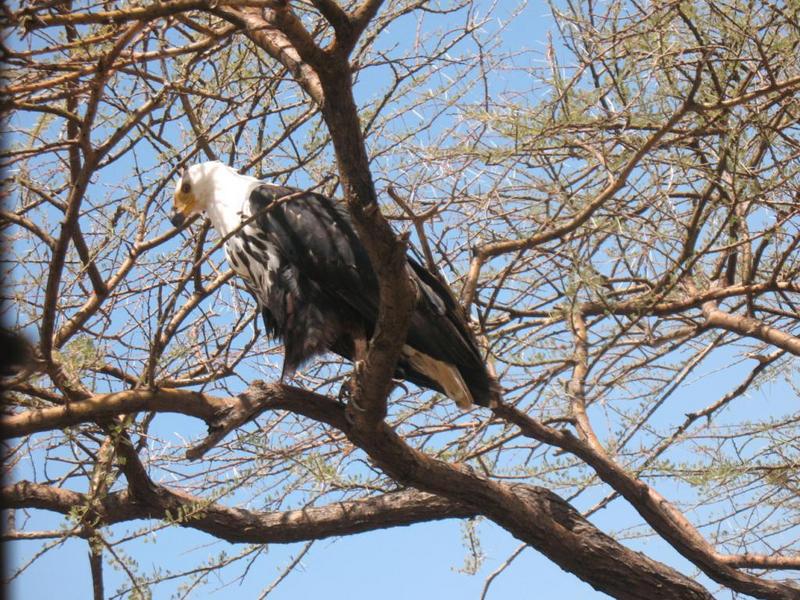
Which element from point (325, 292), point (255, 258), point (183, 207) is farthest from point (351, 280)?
point (183, 207)

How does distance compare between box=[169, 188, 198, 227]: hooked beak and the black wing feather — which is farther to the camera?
box=[169, 188, 198, 227]: hooked beak

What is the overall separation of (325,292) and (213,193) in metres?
0.64

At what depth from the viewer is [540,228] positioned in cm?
357

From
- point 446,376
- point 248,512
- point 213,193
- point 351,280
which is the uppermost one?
point 213,193

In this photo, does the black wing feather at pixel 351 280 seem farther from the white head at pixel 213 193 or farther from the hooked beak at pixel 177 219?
the hooked beak at pixel 177 219

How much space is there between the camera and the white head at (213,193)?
383cm

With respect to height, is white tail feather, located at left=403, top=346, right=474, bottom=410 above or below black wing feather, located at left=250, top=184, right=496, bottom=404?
below

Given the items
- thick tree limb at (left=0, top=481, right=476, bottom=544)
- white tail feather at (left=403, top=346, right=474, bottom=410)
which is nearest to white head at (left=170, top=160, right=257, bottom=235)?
white tail feather at (left=403, top=346, right=474, bottom=410)

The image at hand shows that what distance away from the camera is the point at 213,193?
3.93 meters


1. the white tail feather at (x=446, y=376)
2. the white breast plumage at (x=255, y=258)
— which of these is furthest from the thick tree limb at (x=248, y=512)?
the white breast plumage at (x=255, y=258)

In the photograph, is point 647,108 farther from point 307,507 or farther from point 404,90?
point 307,507

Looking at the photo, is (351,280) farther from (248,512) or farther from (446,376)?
(248,512)

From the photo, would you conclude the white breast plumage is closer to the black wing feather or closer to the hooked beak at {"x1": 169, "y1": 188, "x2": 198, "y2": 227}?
the black wing feather

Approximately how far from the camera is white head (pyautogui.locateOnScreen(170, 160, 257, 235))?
12.6ft
